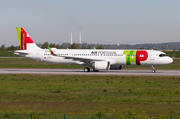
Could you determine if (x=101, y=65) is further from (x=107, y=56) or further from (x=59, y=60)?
(x=59, y=60)

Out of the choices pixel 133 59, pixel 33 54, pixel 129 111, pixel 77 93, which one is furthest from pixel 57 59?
pixel 129 111

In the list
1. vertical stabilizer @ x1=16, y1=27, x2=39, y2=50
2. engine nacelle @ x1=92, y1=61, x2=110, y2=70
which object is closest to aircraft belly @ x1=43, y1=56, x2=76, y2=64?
vertical stabilizer @ x1=16, y1=27, x2=39, y2=50

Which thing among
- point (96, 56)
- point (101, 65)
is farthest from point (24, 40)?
point (101, 65)

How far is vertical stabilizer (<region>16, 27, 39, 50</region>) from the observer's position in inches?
2034

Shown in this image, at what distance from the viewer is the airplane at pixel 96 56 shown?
155ft

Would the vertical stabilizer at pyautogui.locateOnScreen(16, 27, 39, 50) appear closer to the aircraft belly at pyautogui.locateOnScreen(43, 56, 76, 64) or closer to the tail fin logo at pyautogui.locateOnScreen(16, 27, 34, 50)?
the tail fin logo at pyautogui.locateOnScreen(16, 27, 34, 50)

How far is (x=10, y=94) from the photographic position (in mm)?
25078

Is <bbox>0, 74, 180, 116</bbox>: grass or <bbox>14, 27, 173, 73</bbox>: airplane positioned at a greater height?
<bbox>14, 27, 173, 73</bbox>: airplane

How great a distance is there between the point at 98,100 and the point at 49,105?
4244mm

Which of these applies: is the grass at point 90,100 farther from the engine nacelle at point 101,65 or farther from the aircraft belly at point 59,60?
the aircraft belly at point 59,60

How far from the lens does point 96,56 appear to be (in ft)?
161

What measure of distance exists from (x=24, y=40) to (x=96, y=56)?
46.6 feet

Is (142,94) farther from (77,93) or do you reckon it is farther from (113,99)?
(77,93)

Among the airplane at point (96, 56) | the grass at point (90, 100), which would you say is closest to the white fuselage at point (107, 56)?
the airplane at point (96, 56)
